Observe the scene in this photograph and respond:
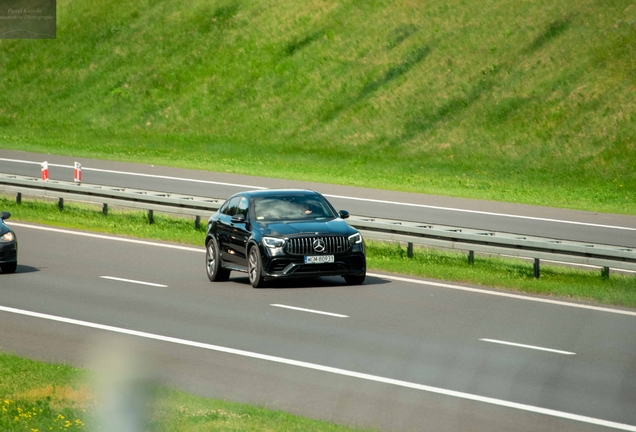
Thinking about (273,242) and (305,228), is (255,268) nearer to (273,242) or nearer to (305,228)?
(273,242)

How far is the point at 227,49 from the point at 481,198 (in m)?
28.3

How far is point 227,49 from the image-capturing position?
59625 millimetres

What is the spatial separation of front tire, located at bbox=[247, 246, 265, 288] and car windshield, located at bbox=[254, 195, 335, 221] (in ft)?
2.56

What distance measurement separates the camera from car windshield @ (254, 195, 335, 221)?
766 inches

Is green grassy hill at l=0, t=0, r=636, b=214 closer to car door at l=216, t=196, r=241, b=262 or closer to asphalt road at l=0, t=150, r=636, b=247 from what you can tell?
asphalt road at l=0, t=150, r=636, b=247

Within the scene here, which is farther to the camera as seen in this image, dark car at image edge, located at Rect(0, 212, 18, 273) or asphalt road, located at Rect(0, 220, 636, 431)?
dark car at image edge, located at Rect(0, 212, 18, 273)

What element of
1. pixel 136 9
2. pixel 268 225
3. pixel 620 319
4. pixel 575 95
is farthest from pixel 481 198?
pixel 136 9

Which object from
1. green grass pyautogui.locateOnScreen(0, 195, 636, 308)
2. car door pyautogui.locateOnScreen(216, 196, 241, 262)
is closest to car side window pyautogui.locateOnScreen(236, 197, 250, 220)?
car door pyautogui.locateOnScreen(216, 196, 241, 262)

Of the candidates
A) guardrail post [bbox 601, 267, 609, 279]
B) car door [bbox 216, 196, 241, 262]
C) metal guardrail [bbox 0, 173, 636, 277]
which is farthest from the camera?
car door [bbox 216, 196, 241, 262]

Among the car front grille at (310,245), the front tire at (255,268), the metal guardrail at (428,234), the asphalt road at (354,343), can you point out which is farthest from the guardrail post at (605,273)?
the front tire at (255,268)

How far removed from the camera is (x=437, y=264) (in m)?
21.5

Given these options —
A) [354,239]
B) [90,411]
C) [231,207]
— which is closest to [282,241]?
[354,239]

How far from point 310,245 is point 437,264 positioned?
13.1 ft

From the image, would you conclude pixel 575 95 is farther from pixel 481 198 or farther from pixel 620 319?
pixel 620 319
